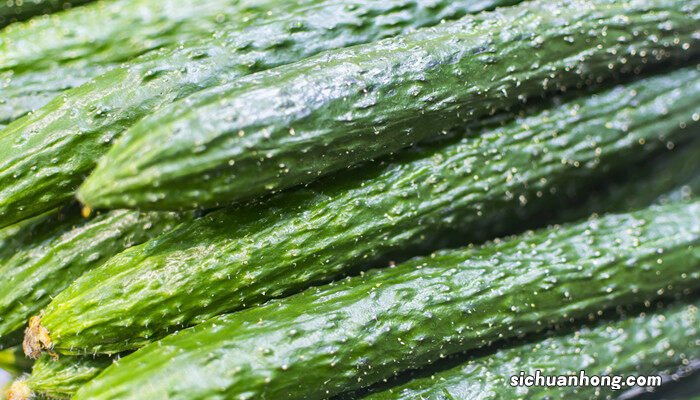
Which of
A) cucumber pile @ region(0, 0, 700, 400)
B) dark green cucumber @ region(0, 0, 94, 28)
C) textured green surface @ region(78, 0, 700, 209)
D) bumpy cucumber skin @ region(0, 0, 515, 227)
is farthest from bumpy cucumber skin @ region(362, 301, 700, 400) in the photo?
dark green cucumber @ region(0, 0, 94, 28)

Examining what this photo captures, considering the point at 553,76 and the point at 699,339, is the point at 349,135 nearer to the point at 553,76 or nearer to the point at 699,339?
the point at 553,76

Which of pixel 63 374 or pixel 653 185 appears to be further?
pixel 653 185

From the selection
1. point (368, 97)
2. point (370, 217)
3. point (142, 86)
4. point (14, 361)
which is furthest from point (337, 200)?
point (14, 361)

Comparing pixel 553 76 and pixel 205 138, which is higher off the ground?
pixel 205 138

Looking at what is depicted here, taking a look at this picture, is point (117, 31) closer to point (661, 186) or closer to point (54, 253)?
point (54, 253)

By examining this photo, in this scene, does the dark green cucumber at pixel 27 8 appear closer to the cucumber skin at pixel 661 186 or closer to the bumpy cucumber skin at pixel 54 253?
the bumpy cucumber skin at pixel 54 253

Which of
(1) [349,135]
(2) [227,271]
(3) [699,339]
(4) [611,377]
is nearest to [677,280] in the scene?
(3) [699,339]

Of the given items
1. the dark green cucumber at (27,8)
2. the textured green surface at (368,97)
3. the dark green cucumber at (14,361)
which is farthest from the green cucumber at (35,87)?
the dark green cucumber at (14,361)
